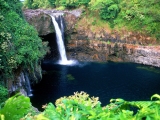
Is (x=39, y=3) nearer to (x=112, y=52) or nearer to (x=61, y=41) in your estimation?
(x=61, y=41)

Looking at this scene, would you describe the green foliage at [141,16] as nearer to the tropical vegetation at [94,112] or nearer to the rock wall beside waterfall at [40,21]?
the rock wall beside waterfall at [40,21]

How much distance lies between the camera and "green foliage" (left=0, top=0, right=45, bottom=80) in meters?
15.2

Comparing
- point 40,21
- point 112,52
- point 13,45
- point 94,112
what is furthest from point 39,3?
point 94,112

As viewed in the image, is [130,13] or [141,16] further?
[130,13]

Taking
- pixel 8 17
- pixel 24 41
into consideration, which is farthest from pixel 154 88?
pixel 8 17

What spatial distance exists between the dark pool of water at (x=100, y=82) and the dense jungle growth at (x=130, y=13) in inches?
196

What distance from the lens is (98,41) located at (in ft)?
92.3

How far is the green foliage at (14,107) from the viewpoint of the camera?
111 inches

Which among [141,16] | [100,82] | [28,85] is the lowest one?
[100,82]

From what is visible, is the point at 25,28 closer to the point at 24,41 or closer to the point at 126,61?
the point at 24,41

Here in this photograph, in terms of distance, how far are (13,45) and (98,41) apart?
13.9 meters

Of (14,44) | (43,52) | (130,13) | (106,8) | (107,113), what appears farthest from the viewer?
(106,8)

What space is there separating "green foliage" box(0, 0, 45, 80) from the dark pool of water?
11.5ft

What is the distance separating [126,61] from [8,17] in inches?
614
